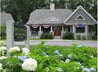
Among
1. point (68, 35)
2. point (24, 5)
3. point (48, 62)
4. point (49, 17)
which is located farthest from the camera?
point (24, 5)

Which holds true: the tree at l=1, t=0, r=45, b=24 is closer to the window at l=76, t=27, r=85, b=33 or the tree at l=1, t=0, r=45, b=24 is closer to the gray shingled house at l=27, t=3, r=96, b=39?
the gray shingled house at l=27, t=3, r=96, b=39

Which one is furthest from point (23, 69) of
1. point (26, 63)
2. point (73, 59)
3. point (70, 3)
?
point (70, 3)

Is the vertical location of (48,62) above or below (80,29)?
above

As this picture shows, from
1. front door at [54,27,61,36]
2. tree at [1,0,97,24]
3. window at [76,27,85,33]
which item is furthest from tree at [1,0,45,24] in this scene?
window at [76,27,85,33]

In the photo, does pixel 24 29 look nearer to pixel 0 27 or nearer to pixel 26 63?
pixel 26 63

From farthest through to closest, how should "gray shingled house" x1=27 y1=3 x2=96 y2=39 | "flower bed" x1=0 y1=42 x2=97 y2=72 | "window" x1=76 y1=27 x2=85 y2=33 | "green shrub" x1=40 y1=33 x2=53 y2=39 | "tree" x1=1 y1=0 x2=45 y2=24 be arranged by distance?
"tree" x1=1 y1=0 x2=45 y2=24, "window" x1=76 y1=27 x2=85 y2=33, "gray shingled house" x1=27 y1=3 x2=96 y2=39, "green shrub" x1=40 y1=33 x2=53 y2=39, "flower bed" x1=0 y1=42 x2=97 y2=72

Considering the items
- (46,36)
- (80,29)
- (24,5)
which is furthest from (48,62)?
(24,5)

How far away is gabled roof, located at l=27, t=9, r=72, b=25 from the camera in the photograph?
1409 inches

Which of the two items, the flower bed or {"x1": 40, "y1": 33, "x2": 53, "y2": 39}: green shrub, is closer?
the flower bed

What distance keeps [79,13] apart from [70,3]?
13.7 m

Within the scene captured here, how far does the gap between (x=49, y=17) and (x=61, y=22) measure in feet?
6.39

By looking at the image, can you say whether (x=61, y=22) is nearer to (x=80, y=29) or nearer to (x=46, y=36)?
(x=80, y=29)

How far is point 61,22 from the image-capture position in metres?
35.4

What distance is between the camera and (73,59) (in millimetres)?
3119
